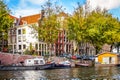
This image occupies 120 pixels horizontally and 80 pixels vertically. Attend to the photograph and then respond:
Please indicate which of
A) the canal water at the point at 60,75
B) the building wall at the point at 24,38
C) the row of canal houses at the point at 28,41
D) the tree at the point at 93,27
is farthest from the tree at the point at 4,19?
the canal water at the point at 60,75

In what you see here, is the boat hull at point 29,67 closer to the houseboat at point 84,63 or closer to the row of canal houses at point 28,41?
the houseboat at point 84,63

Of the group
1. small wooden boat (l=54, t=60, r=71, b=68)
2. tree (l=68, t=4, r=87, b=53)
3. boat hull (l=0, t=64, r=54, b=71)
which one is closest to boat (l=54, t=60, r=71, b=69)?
small wooden boat (l=54, t=60, r=71, b=68)

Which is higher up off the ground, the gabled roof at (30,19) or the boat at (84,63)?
the gabled roof at (30,19)

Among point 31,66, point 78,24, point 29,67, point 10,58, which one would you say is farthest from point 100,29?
point 29,67

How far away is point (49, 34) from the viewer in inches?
2837

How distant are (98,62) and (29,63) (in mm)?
18268

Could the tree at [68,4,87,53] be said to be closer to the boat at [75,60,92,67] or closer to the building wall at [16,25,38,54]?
the boat at [75,60,92,67]

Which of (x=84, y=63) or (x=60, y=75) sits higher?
(x=84, y=63)

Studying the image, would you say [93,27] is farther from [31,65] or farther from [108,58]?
[31,65]

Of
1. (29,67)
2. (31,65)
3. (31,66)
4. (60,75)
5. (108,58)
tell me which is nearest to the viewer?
(60,75)

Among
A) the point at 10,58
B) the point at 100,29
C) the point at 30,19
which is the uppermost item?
the point at 30,19

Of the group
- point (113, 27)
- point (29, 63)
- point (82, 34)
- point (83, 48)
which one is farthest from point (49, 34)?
point (83, 48)

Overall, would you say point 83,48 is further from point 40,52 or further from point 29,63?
point 29,63

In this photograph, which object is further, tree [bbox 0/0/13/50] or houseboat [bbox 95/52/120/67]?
houseboat [bbox 95/52/120/67]
